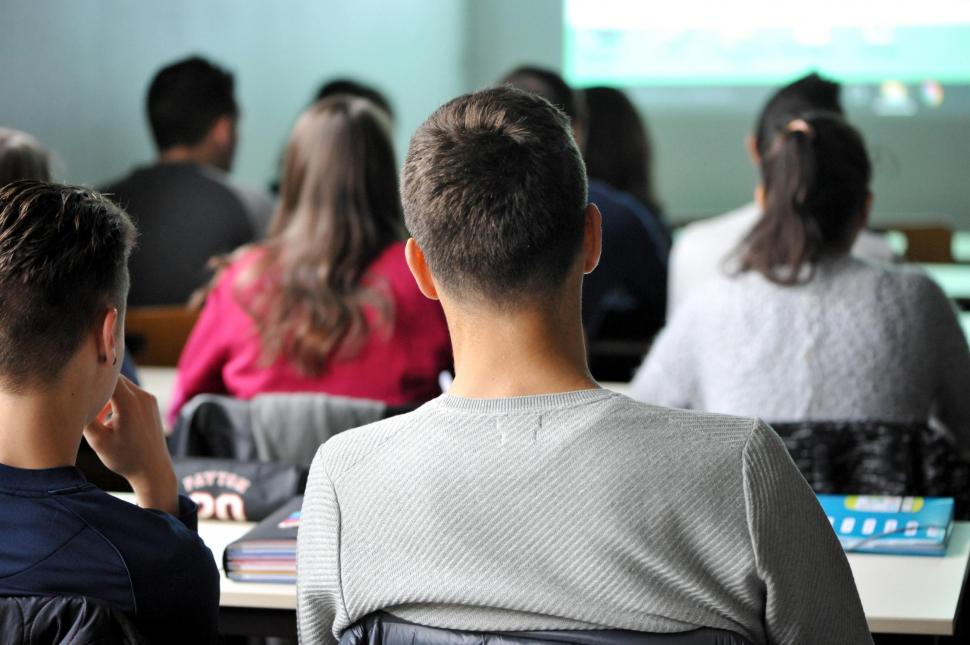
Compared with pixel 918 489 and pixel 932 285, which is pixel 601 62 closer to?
pixel 932 285

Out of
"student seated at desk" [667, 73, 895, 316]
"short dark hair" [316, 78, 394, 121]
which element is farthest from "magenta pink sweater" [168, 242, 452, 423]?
"short dark hair" [316, 78, 394, 121]

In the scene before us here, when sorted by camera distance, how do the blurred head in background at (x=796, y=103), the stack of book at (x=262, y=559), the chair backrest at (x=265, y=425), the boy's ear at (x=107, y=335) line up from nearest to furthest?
the boy's ear at (x=107, y=335) → the stack of book at (x=262, y=559) → the chair backrest at (x=265, y=425) → the blurred head in background at (x=796, y=103)

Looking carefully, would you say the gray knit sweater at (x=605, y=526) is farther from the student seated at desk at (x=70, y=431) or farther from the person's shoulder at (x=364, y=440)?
the student seated at desk at (x=70, y=431)

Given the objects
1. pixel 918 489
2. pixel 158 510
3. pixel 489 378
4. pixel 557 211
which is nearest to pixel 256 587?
pixel 158 510

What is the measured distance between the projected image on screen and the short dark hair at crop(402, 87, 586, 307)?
20.5 ft

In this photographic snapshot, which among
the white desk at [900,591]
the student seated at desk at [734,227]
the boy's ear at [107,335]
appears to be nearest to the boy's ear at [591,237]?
the boy's ear at [107,335]

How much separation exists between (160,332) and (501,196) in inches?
83.9

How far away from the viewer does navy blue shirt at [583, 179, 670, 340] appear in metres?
3.69

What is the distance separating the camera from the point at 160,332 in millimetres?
3078

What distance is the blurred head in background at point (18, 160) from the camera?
221 centimetres

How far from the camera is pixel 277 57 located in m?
6.02

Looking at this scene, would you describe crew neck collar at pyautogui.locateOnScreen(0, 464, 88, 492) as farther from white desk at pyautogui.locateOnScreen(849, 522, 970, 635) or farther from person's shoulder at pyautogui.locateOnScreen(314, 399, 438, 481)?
white desk at pyautogui.locateOnScreen(849, 522, 970, 635)

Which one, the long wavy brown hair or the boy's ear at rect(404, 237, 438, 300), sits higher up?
the boy's ear at rect(404, 237, 438, 300)

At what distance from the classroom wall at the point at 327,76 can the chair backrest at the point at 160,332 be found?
68 cm
